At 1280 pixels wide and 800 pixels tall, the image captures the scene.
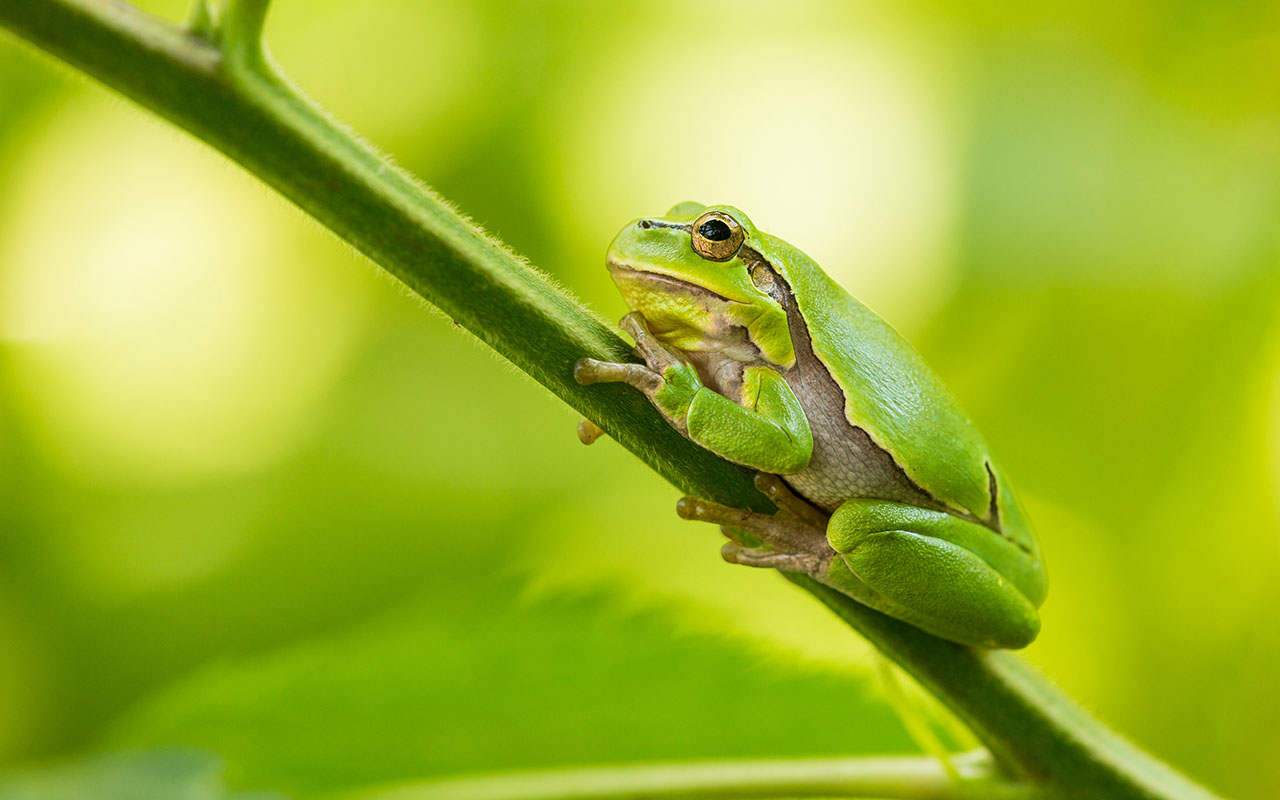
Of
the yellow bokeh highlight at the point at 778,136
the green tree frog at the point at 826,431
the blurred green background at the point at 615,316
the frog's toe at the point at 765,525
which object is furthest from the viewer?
the yellow bokeh highlight at the point at 778,136

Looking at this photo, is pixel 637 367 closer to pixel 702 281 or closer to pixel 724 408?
pixel 724 408

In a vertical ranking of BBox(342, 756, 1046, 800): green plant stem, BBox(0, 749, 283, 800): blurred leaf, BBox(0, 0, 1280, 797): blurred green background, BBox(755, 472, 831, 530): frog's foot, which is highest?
BBox(0, 0, 1280, 797): blurred green background

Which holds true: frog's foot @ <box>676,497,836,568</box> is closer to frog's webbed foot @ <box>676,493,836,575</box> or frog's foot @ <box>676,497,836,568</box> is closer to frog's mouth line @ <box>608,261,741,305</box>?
frog's webbed foot @ <box>676,493,836,575</box>

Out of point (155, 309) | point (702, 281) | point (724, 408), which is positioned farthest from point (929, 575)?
point (155, 309)

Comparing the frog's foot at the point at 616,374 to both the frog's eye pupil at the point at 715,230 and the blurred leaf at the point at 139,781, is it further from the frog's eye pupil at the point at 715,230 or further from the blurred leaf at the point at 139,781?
the blurred leaf at the point at 139,781

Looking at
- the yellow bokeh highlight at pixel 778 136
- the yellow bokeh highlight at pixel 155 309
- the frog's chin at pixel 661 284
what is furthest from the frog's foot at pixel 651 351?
the yellow bokeh highlight at pixel 155 309

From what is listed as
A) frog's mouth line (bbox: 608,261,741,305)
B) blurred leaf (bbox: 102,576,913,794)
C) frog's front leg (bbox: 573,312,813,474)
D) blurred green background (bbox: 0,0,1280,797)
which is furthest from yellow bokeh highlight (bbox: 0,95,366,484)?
blurred leaf (bbox: 102,576,913,794)

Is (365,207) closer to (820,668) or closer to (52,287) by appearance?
(820,668)
